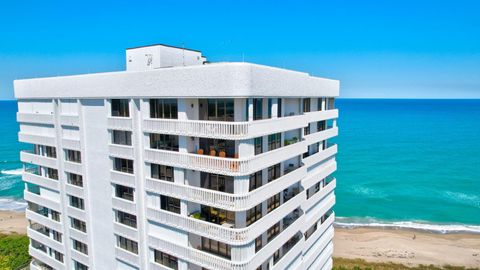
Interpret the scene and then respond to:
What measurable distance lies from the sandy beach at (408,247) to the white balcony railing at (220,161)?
46079 millimetres

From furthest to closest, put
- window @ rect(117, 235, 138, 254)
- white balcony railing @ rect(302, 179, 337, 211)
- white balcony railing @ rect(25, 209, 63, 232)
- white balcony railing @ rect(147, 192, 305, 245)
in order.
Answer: white balcony railing @ rect(25, 209, 63, 232), white balcony railing @ rect(302, 179, 337, 211), window @ rect(117, 235, 138, 254), white balcony railing @ rect(147, 192, 305, 245)

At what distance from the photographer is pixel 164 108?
77.9 ft

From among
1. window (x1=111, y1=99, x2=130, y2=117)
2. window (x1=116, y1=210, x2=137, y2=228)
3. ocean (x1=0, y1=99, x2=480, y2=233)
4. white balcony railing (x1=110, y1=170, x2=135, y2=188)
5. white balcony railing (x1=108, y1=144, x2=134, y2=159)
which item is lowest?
ocean (x1=0, y1=99, x2=480, y2=233)

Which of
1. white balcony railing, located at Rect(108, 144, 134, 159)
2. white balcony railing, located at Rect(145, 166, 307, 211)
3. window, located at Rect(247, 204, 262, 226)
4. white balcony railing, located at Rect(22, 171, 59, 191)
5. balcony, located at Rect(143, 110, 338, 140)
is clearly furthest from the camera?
white balcony railing, located at Rect(22, 171, 59, 191)

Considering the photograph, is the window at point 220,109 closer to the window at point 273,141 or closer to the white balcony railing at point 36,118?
the window at point 273,141

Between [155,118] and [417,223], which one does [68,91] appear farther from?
[417,223]

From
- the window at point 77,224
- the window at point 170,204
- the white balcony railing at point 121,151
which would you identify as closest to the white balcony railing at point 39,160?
the window at point 77,224

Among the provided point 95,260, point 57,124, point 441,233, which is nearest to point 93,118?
point 57,124

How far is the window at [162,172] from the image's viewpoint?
24.5 m

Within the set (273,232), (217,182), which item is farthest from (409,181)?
(217,182)

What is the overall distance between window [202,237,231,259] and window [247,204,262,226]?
2.65m

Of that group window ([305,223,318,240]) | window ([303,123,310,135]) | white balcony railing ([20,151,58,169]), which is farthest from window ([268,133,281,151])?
white balcony railing ([20,151,58,169])

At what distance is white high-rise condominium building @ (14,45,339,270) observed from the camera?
2064 cm

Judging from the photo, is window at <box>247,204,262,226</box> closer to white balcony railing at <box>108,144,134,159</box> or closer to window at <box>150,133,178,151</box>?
window at <box>150,133,178,151</box>
